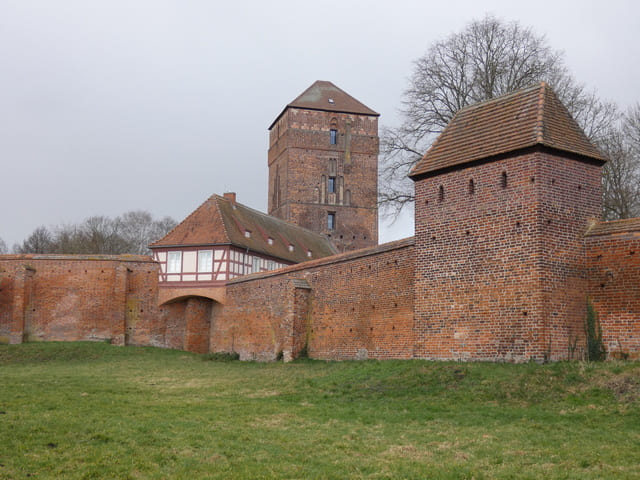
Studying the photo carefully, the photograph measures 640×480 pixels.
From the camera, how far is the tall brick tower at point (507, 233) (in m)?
12.9

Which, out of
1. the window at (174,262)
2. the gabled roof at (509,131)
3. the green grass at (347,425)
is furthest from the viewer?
the window at (174,262)

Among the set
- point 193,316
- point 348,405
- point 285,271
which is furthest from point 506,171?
point 193,316

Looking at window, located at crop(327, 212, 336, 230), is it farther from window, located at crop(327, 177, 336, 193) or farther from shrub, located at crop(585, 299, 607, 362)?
shrub, located at crop(585, 299, 607, 362)

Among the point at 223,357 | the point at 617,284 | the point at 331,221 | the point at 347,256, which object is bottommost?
the point at 223,357

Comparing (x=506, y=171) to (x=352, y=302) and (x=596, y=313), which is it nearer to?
(x=596, y=313)

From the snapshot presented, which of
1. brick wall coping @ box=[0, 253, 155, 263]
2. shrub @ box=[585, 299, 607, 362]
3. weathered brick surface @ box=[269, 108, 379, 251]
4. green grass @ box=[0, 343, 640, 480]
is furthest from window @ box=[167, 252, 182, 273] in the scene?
shrub @ box=[585, 299, 607, 362]

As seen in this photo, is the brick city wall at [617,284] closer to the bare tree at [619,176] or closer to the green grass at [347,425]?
the green grass at [347,425]

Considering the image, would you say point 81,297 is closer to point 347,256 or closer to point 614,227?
point 347,256

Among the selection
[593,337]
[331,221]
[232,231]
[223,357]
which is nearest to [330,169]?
[331,221]

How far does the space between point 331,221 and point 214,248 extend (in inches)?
739

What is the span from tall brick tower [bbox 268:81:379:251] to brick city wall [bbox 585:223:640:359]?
1335 inches

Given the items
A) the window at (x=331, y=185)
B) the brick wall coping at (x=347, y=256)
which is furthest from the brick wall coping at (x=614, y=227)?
the window at (x=331, y=185)

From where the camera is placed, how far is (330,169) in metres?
48.1

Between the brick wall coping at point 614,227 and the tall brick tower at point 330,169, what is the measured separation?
3362cm
